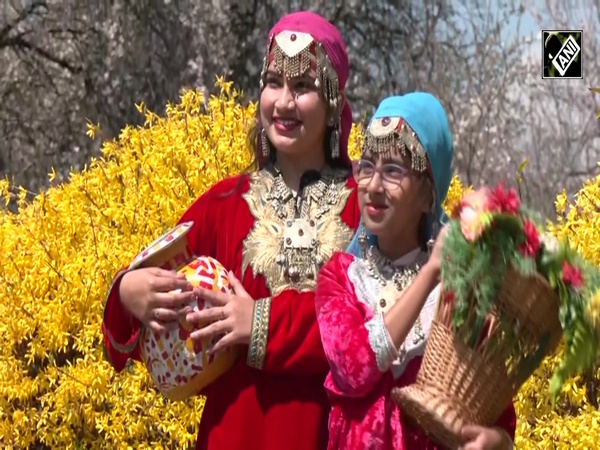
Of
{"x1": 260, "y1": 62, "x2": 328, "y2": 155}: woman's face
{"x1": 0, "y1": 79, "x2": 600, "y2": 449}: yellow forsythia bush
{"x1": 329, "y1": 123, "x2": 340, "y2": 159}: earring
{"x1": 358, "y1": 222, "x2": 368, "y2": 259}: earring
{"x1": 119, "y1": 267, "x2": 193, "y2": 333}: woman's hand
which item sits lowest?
{"x1": 0, "y1": 79, "x2": 600, "y2": 449}: yellow forsythia bush

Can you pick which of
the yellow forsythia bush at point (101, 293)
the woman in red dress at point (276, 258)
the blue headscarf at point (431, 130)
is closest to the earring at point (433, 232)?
the blue headscarf at point (431, 130)

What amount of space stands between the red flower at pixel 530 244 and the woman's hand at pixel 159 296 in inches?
31.5

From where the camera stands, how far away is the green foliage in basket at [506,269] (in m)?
1.95

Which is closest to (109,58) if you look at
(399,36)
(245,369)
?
(399,36)

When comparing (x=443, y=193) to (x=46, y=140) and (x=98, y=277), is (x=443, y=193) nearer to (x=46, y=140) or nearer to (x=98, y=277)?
(x=98, y=277)

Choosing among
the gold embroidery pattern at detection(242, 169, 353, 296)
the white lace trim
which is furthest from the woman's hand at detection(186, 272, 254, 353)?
the white lace trim

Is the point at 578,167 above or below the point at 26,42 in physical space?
below

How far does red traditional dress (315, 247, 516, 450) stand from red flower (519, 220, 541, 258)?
→ 37 centimetres

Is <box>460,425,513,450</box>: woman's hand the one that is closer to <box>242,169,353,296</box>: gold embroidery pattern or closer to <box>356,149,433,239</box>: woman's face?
<box>356,149,433,239</box>: woman's face

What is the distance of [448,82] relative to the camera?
9242mm

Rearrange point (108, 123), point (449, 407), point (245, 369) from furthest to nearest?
1. point (108, 123)
2. point (245, 369)
3. point (449, 407)

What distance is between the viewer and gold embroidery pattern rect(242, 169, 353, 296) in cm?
260

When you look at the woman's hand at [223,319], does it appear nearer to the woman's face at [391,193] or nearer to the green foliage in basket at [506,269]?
the woman's face at [391,193]

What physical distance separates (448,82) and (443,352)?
24.0ft
